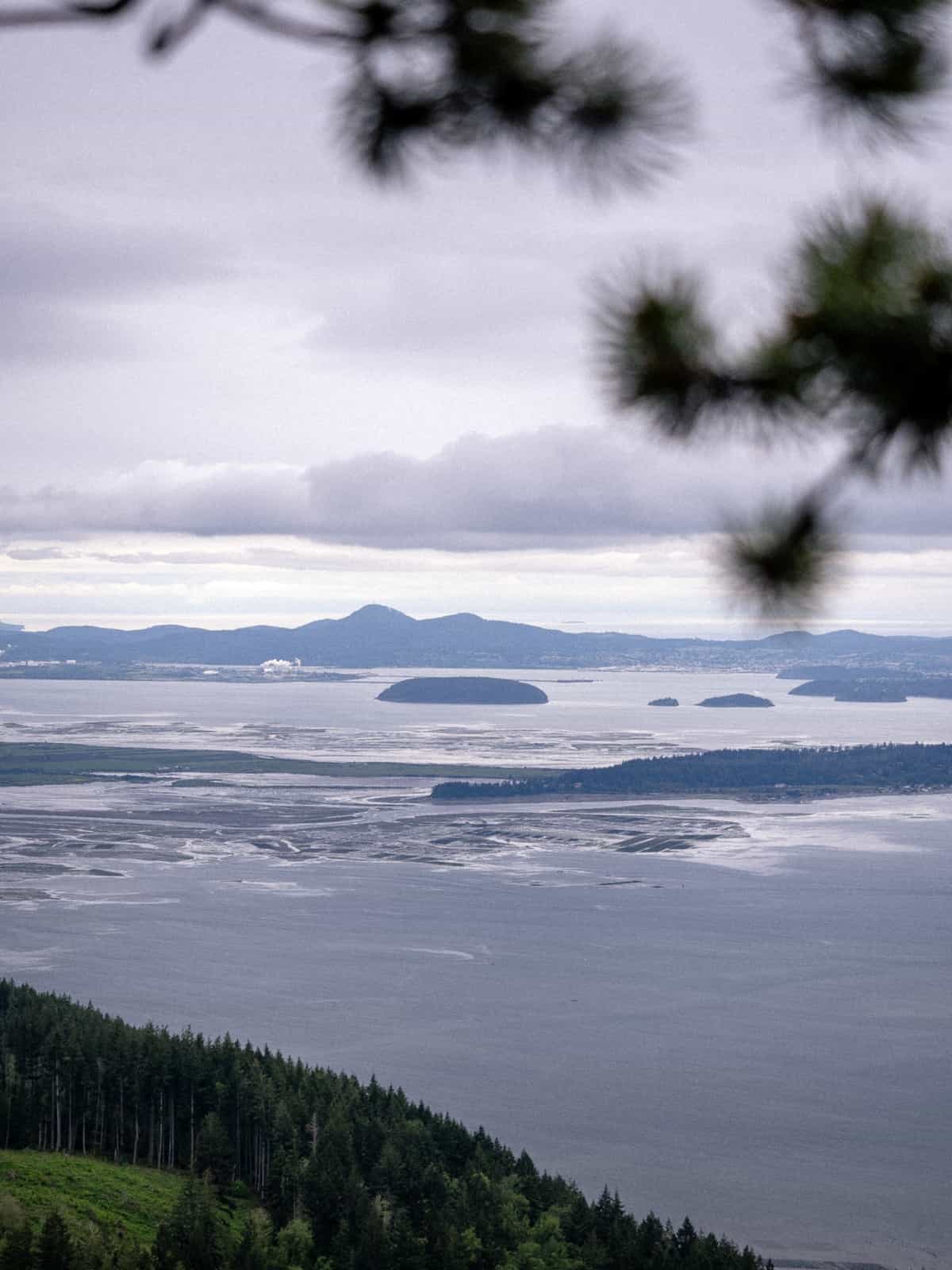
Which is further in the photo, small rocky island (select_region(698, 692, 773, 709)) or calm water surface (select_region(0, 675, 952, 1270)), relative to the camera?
small rocky island (select_region(698, 692, 773, 709))

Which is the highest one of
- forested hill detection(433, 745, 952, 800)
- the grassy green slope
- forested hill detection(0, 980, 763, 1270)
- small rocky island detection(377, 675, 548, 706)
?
small rocky island detection(377, 675, 548, 706)

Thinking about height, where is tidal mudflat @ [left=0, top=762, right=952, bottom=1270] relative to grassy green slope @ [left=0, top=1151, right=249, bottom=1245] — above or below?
above

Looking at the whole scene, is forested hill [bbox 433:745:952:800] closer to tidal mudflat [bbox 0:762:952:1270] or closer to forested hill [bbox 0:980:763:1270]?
tidal mudflat [bbox 0:762:952:1270]

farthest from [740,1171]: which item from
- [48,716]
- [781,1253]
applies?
[48,716]

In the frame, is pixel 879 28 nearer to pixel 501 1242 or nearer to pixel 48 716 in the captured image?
pixel 501 1242

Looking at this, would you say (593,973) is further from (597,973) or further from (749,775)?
(749,775)

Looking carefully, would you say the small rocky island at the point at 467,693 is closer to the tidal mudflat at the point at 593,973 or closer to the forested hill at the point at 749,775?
the forested hill at the point at 749,775

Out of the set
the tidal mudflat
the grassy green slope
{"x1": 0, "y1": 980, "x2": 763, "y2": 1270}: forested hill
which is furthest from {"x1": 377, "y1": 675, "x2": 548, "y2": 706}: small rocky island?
the grassy green slope

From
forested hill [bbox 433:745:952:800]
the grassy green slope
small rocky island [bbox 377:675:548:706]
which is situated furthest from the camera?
small rocky island [bbox 377:675:548:706]
